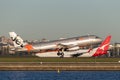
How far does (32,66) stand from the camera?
302 feet

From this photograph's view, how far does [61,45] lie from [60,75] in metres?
74.5

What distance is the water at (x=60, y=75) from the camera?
77062mm

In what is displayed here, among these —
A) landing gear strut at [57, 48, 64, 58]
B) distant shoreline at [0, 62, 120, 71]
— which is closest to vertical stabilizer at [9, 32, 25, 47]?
landing gear strut at [57, 48, 64, 58]

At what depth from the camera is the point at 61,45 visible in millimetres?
158250

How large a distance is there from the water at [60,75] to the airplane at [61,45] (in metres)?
65.8

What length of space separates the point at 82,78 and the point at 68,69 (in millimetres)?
14971

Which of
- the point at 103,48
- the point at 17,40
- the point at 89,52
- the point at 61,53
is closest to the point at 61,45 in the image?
the point at 61,53

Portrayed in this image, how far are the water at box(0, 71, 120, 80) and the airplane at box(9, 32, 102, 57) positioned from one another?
216 feet

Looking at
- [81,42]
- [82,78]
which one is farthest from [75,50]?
[82,78]

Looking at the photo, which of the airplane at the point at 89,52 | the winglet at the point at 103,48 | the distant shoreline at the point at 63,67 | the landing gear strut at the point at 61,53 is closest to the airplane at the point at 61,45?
the landing gear strut at the point at 61,53

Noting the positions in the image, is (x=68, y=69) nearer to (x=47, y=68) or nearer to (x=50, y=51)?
(x=47, y=68)

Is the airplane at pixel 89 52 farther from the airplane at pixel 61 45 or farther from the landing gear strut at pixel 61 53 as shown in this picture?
the airplane at pixel 61 45

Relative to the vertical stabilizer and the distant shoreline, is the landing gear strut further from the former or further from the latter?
the distant shoreline

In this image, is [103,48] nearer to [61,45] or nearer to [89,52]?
[89,52]
